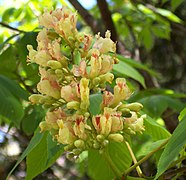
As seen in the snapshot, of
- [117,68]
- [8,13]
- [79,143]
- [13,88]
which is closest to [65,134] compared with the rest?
[79,143]

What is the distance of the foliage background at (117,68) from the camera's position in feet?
5.46

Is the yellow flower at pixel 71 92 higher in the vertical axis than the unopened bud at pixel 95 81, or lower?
higher

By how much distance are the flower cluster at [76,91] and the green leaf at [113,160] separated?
0.18 m

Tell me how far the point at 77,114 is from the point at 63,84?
83mm

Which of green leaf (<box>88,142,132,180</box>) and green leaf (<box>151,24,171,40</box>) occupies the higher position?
green leaf (<box>88,142,132,180</box>)

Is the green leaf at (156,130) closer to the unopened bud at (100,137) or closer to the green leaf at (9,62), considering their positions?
the unopened bud at (100,137)

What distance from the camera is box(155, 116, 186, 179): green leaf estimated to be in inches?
31.7

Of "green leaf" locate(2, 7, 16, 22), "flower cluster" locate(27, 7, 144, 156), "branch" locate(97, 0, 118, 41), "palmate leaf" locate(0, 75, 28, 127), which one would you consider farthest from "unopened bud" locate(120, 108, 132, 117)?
"green leaf" locate(2, 7, 16, 22)

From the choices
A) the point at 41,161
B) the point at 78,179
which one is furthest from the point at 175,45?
the point at 41,161

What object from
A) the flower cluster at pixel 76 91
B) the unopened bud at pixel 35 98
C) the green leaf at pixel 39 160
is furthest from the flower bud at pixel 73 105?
the green leaf at pixel 39 160

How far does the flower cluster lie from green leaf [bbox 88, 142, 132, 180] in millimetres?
181

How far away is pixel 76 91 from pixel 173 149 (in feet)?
0.76

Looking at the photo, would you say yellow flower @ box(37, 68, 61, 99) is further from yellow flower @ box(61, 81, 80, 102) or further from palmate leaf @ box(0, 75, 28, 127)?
palmate leaf @ box(0, 75, 28, 127)

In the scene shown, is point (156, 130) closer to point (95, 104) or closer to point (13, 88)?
point (95, 104)
